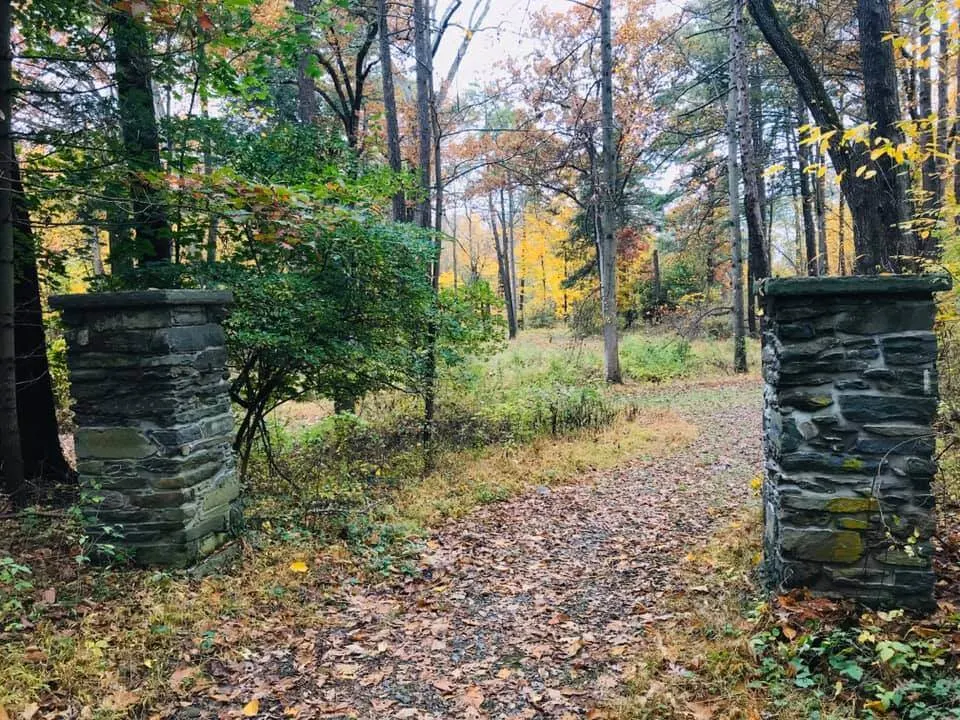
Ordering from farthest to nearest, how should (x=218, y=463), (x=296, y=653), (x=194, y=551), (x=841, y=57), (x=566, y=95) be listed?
1. (x=566, y=95)
2. (x=841, y=57)
3. (x=218, y=463)
4. (x=194, y=551)
5. (x=296, y=653)

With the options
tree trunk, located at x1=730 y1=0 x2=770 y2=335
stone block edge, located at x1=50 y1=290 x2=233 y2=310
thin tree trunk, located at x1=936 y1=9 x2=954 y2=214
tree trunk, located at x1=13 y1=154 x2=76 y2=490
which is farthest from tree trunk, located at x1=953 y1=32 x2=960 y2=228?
tree trunk, located at x1=13 y1=154 x2=76 y2=490

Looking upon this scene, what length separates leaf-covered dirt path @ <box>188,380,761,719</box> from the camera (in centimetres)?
323

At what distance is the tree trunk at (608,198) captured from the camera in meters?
12.1

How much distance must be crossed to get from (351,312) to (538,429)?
13.5 feet

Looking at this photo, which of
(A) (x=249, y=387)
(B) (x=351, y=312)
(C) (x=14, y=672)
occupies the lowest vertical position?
(C) (x=14, y=672)

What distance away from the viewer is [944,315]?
17.2 feet

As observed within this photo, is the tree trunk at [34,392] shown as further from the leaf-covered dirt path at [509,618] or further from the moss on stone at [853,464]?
the moss on stone at [853,464]

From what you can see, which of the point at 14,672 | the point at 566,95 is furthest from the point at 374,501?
the point at 566,95

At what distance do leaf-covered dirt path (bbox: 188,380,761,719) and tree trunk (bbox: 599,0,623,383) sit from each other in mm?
7273

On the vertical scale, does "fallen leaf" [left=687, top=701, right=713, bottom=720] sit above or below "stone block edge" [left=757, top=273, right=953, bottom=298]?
below

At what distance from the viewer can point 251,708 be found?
10.2 ft

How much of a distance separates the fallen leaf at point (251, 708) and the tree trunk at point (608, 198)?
1163 cm

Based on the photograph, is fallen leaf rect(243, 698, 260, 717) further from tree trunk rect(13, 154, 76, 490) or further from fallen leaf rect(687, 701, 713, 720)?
tree trunk rect(13, 154, 76, 490)

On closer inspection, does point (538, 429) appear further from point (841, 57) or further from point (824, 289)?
point (841, 57)
